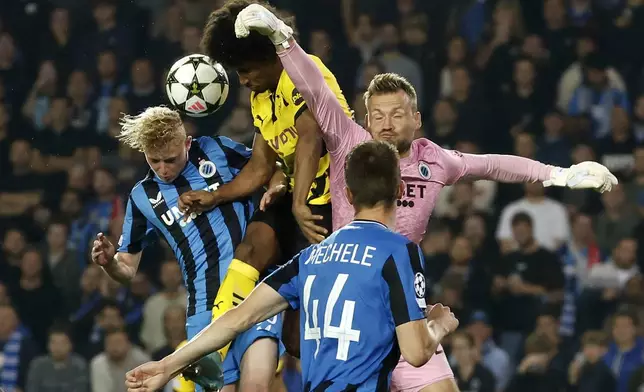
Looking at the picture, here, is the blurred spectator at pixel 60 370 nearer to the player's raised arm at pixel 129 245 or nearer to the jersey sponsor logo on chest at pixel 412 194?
the player's raised arm at pixel 129 245

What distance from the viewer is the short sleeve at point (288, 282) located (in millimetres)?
5324

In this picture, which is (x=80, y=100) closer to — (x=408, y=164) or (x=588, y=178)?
(x=408, y=164)

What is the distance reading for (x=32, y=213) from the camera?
1352cm

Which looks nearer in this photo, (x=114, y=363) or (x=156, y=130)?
(x=156, y=130)

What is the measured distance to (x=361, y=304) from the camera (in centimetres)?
510

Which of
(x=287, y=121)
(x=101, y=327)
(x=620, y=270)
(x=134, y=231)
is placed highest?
(x=287, y=121)

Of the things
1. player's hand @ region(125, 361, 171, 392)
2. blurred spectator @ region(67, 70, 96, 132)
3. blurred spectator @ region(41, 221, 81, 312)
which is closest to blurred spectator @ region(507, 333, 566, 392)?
blurred spectator @ region(41, 221, 81, 312)

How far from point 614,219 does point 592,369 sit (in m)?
1.86

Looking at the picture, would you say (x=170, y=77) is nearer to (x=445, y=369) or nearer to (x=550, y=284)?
(x=445, y=369)

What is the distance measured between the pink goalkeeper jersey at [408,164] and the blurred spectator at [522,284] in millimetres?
5130

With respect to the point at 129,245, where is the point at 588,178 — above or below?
above

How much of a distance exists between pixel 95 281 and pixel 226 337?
7532 millimetres

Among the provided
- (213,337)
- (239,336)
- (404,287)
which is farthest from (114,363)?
(404,287)

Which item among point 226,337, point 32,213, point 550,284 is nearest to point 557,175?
point 226,337
